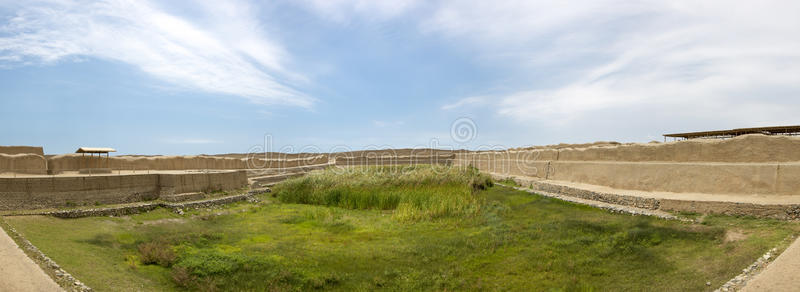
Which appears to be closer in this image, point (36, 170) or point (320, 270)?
point (320, 270)

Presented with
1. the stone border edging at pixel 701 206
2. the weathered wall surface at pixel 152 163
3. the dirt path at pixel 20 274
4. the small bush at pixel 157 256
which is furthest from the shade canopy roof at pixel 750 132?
the weathered wall surface at pixel 152 163

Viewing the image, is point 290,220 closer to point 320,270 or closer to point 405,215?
point 405,215

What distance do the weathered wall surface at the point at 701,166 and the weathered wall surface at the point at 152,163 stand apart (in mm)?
18836

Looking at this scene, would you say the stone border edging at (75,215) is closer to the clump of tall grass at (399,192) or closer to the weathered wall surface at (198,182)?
the weathered wall surface at (198,182)

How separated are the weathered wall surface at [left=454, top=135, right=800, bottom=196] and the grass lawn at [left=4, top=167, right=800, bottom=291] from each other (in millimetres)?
1913

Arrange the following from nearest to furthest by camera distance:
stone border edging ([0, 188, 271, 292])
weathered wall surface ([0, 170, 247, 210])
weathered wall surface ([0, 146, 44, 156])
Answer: stone border edging ([0, 188, 271, 292]), weathered wall surface ([0, 170, 247, 210]), weathered wall surface ([0, 146, 44, 156])

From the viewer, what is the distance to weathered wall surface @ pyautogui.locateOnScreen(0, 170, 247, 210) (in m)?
10.6

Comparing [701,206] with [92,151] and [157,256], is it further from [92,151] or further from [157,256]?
[92,151]

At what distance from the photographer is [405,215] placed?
11.4 m

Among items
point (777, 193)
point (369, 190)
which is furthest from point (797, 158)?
point (369, 190)

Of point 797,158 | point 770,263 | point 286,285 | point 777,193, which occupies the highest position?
point 797,158

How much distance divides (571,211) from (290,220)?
7.98 metres

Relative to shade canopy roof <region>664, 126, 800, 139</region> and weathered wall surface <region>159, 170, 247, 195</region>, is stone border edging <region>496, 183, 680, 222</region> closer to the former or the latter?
shade canopy roof <region>664, 126, 800, 139</region>

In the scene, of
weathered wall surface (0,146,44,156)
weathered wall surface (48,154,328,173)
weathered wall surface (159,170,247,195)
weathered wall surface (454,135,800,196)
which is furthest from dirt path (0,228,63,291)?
weathered wall surface (454,135,800,196)
